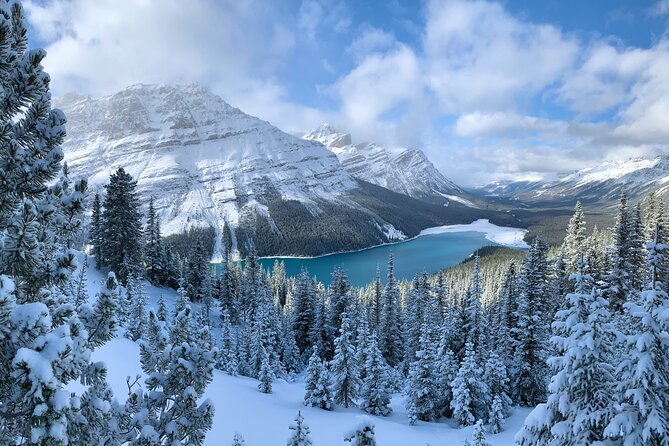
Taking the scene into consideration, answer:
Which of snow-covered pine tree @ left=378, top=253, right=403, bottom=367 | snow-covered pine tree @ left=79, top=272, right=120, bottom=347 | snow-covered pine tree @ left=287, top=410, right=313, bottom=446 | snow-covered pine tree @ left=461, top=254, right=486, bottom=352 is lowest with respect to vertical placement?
snow-covered pine tree @ left=378, top=253, right=403, bottom=367

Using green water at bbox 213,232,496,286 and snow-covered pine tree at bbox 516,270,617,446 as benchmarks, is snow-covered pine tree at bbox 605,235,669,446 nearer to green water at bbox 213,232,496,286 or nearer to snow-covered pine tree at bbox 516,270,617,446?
snow-covered pine tree at bbox 516,270,617,446

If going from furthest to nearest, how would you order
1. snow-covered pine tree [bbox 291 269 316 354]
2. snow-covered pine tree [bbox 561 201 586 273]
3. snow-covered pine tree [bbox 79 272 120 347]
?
snow-covered pine tree [bbox 291 269 316 354] < snow-covered pine tree [bbox 561 201 586 273] < snow-covered pine tree [bbox 79 272 120 347]

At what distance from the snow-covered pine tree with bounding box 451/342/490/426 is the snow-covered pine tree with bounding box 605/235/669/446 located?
1745 centimetres

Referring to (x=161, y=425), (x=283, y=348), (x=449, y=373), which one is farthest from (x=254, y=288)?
(x=161, y=425)

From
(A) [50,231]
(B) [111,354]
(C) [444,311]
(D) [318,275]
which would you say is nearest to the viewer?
(A) [50,231]

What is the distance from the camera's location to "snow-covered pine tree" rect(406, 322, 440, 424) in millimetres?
25484

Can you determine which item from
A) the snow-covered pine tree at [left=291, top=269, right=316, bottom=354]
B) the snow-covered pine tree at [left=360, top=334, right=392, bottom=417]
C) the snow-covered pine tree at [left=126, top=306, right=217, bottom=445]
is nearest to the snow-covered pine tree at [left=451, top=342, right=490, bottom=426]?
the snow-covered pine tree at [left=360, top=334, right=392, bottom=417]

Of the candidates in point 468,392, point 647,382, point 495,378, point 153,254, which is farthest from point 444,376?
point 153,254

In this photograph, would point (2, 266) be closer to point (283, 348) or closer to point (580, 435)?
point (580, 435)

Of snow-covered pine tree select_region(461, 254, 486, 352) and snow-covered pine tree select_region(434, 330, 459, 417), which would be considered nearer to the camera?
snow-covered pine tree select_region(434, 330, 459, 417)

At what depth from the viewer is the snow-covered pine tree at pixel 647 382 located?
23.2ft

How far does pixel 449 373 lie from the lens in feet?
88.4

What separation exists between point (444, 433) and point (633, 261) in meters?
23.4

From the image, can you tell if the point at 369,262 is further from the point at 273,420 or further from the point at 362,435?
the point at 362,435
